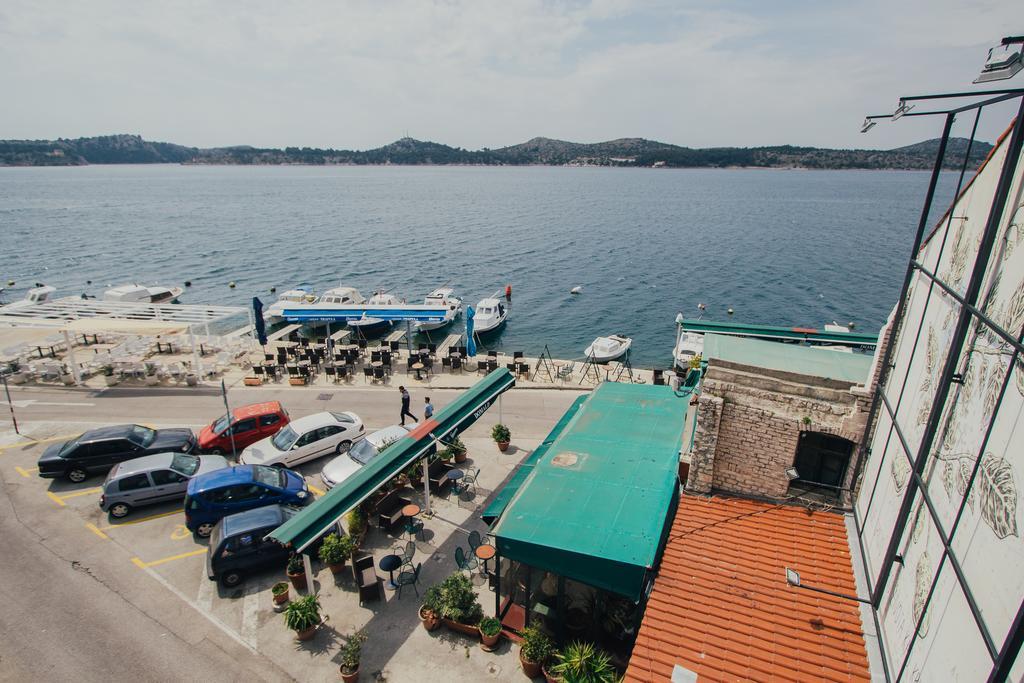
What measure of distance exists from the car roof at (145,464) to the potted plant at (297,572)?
19.2 feet

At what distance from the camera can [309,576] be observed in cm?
1212

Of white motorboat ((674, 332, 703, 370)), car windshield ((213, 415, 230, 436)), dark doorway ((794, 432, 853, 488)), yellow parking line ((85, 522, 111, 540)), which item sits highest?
dark doorway ((794, 432, 853, 488))

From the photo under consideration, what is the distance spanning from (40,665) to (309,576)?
5.18m

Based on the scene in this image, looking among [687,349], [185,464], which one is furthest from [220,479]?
[687,349]

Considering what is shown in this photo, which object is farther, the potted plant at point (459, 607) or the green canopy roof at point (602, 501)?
the potted plant at point (459, 607)

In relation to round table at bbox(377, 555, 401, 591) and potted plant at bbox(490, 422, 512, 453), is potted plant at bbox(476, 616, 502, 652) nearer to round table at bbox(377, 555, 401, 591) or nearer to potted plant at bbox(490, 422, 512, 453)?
round table at bbox(377, 555, 401, 591)

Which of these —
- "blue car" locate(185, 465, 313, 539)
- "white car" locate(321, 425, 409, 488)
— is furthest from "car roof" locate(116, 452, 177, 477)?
"white car" locate(321, 425, 409, 488)

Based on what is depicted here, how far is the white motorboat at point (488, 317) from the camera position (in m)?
40.5

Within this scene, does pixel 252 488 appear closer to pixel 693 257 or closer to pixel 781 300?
pixel 781 300

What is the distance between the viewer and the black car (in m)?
16.6

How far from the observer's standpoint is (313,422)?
1855 cm

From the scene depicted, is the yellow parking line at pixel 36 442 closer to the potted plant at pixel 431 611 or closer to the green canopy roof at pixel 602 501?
the potted plant at pixel 431 611

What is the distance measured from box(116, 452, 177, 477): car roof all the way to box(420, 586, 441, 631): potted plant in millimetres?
9332

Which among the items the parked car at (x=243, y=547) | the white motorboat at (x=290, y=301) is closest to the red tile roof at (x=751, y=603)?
the parked car at (x=243, y=547)
